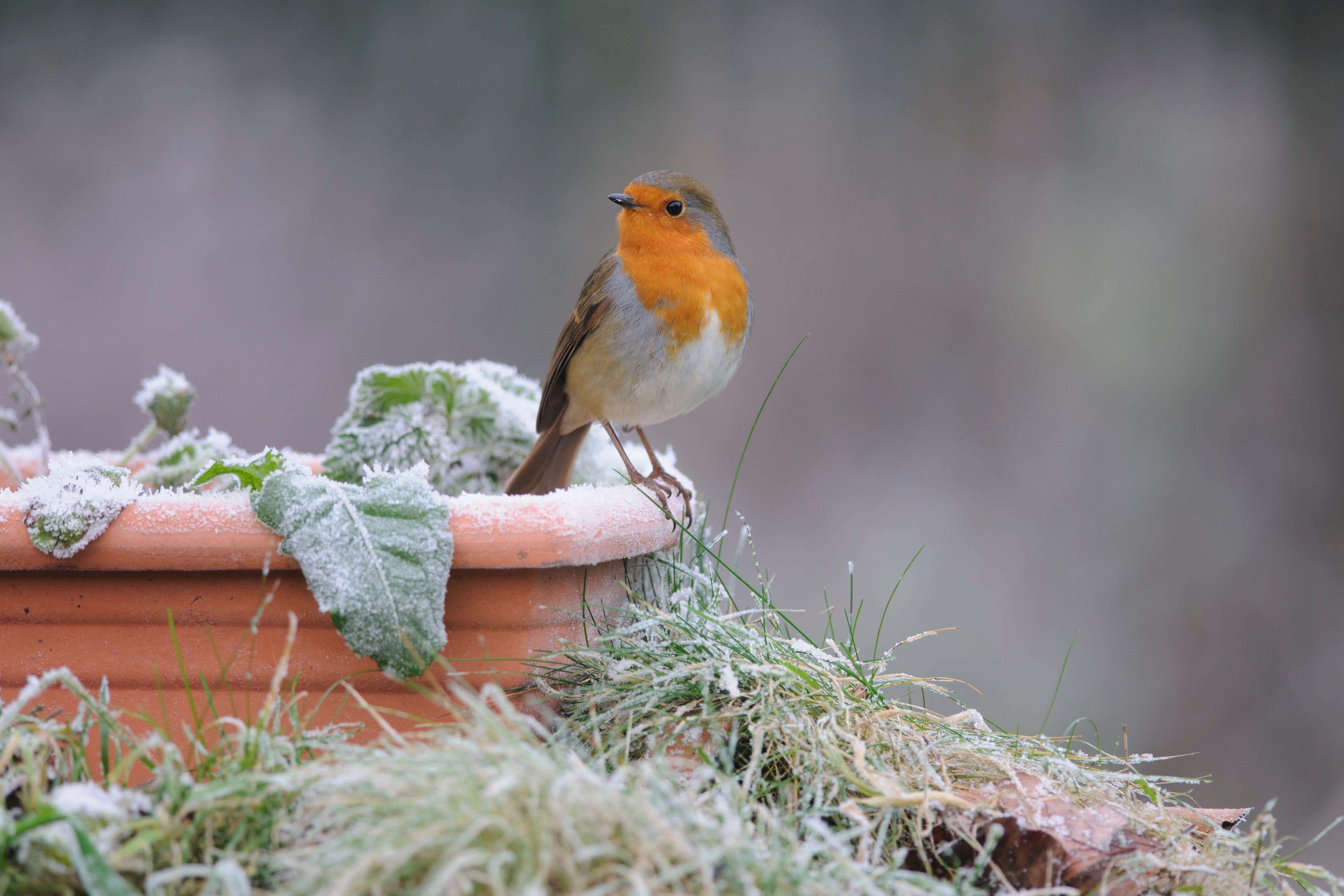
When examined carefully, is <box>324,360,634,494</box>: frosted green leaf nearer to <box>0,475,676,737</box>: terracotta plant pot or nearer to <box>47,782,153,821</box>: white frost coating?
<box>0,475,676,737</box>: terracotta plant pot

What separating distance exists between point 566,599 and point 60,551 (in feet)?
1.99

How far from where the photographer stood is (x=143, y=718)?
2.99 feet

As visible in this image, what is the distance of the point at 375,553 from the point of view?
1.12m

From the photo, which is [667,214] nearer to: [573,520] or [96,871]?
[573,520]

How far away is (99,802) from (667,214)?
1518 millimetres

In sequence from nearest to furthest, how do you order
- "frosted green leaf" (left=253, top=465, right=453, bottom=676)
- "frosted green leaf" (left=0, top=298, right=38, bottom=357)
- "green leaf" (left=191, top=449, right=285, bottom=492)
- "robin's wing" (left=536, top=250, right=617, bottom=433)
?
"frosted green leaf" (left=253, top=465, right=453, bottom=676) < "green leaf" (left=191, top=449, right=285, bottom=492) < "frosted green leaf" (left=0, top=298, right=38, bottom=357) < "robin's wing" (left=536, top=250, right=617, bottom=433)

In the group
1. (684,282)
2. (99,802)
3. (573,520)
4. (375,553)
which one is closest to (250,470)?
(375,553)

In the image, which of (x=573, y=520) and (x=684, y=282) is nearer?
(x=573, y=520)

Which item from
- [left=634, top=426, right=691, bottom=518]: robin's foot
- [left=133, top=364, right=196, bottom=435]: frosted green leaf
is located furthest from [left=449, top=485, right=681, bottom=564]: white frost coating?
[left=133, top=364, right=196, bottom=435]: frosted green leaf

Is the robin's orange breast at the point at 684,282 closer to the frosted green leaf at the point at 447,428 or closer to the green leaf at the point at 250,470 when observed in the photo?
the frosted green leaf at the point at 447,428

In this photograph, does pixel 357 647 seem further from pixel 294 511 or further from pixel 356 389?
pixel 356 389

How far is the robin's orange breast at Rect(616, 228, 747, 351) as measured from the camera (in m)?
1.94

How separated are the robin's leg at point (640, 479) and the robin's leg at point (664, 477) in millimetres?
15

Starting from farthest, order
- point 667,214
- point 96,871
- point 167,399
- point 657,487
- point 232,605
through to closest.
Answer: point 667,214, point 167,399, point 657,487, point 232,605, point 96,871
